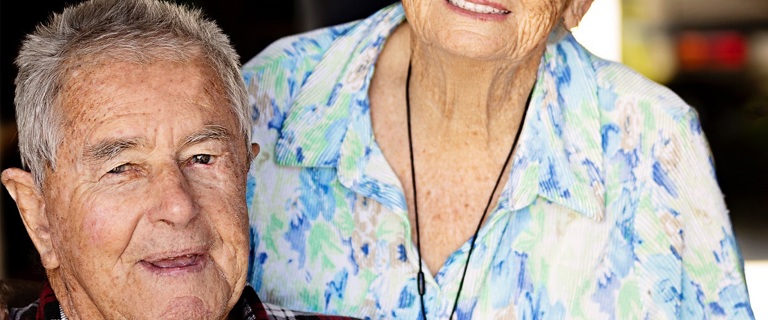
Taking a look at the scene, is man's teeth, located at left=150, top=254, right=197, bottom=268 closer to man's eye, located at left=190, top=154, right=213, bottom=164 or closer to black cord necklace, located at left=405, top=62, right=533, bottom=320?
man's eye, located at left=190, top=154, right=213, bottom=164

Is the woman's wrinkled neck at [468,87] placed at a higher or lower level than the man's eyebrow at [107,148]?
lower

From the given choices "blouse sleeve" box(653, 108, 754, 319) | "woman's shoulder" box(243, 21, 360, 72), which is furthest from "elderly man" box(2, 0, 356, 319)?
"blouse sleeve" box(653, 108, 754, 319)

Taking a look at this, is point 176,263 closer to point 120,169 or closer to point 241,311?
point 120,169

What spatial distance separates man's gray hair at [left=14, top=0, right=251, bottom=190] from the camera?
2.03 m

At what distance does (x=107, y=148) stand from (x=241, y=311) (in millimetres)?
509

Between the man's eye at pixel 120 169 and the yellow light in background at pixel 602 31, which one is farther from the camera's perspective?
the yellow light in background at pixel 602 31

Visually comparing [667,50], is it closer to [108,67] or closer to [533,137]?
[533,137]

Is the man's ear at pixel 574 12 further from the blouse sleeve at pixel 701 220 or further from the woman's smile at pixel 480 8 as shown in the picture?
the blouse sleeve at pixel 701 220

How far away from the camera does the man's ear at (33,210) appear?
82.9 inches

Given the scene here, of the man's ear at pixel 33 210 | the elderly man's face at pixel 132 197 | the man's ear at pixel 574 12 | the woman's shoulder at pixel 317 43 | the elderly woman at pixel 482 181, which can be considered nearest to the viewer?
the elderly man's face at pixel 132 197

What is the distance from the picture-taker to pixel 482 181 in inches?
107

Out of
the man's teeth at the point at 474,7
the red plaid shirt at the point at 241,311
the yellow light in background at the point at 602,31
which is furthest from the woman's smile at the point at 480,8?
the yellow light in background at the point at 602,31

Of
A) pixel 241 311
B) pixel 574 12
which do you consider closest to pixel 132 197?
pixel 241 311

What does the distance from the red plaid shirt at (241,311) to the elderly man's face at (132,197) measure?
0.43 feet
